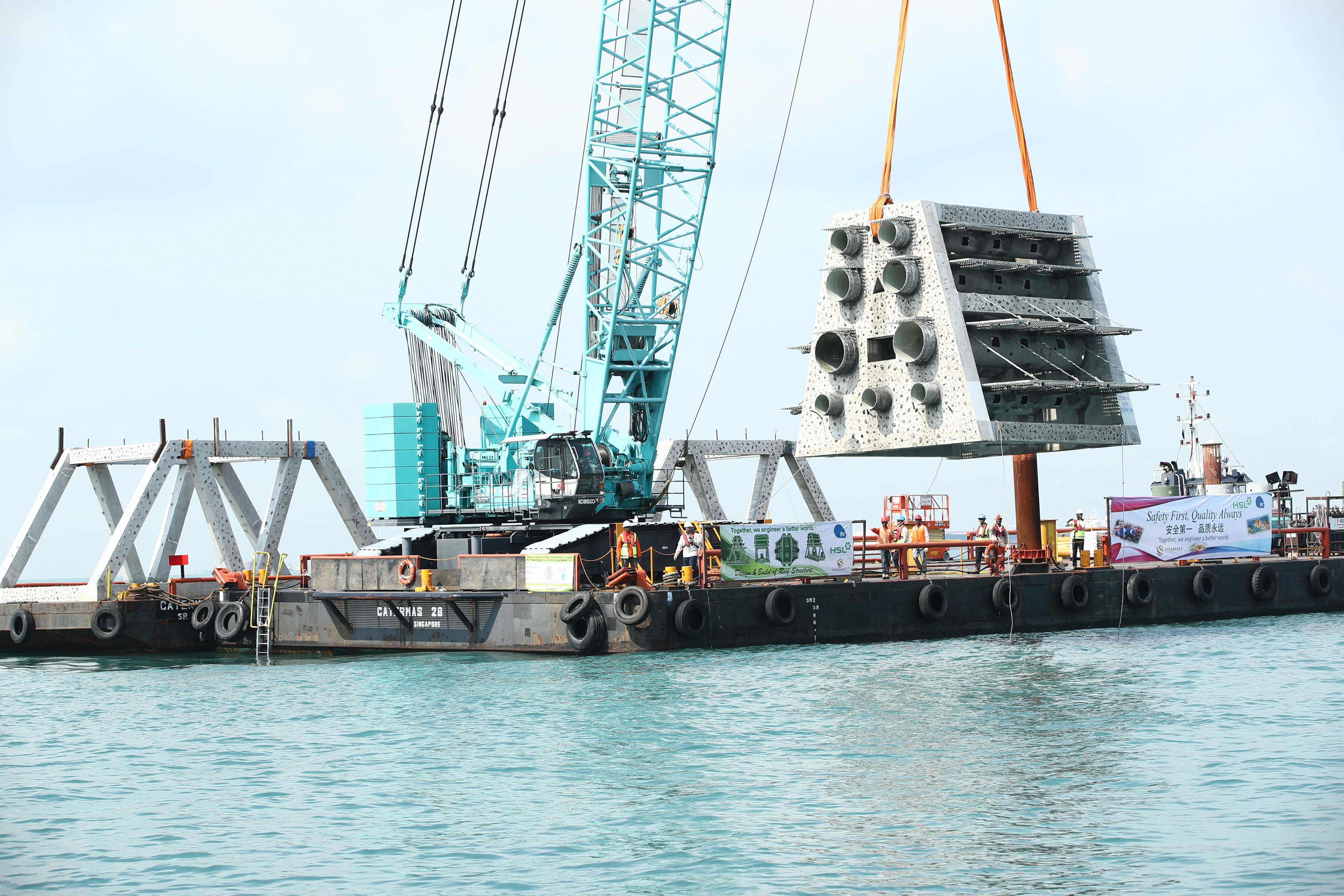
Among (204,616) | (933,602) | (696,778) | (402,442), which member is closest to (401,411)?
(402,442)

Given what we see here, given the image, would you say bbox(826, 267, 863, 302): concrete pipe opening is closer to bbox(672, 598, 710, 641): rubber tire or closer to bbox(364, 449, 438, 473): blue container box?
bbox(672, 598, 710, 641): rubber tire

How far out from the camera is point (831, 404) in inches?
1371

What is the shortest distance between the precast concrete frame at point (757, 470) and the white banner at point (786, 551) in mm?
14659

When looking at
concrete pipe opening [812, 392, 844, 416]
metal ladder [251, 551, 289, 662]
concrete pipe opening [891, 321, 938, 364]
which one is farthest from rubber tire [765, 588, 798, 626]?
metal ladder [251, 551, 289, 662]

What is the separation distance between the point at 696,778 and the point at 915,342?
659 inches

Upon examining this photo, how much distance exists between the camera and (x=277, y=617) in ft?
118

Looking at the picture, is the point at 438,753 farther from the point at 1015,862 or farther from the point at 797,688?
the point at 1015,862

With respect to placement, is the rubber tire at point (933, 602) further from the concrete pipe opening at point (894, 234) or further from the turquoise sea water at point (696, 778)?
the concrete pipe opening at point (894, 234)

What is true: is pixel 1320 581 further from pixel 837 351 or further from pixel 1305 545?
pixel 837 351

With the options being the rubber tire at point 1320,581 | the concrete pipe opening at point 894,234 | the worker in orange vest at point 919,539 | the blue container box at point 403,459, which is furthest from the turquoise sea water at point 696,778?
the blue container box at point 403,459

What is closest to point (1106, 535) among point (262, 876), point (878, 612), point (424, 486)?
point (878, 612)

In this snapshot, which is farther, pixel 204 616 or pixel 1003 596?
pixel 204 616

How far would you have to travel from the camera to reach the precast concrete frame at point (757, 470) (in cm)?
5075

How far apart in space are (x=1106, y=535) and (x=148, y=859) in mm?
31038
